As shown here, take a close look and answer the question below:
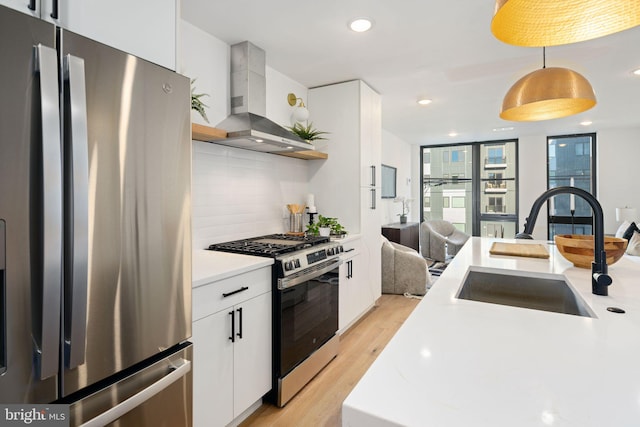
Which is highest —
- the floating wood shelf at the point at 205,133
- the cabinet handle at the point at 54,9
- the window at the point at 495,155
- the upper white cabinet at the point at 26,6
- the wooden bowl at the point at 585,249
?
the window at the point at 495,155

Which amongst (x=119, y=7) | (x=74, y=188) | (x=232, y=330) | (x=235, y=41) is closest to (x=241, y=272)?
(x=232, y=330)

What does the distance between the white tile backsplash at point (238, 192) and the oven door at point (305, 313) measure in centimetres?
74

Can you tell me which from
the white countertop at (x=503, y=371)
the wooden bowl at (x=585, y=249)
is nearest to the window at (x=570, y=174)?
the wooden bowl at (x=585, y=249)

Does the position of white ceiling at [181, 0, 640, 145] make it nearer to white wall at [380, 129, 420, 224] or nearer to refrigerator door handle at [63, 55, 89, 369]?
refrigerator door handle at [63, 55, 89, 369]

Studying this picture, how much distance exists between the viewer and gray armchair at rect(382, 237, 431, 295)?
168 inches

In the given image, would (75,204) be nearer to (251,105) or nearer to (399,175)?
(251,105)

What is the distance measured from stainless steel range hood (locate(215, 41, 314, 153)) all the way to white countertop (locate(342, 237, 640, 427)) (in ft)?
5.74

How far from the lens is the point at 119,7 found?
45.6 inches

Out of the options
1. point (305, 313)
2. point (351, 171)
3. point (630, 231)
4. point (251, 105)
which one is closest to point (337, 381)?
point (305, 313)

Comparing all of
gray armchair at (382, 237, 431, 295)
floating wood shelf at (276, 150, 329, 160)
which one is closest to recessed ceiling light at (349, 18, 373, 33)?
→ floating wood shelf at (276, 150, 329, 160)

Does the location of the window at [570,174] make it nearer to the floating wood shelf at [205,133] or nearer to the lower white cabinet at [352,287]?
the lower white cabinet at [352,287]

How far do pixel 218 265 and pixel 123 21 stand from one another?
1178 mm

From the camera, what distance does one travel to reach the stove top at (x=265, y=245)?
2.12 m

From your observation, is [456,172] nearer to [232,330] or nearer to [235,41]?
[235,41]
